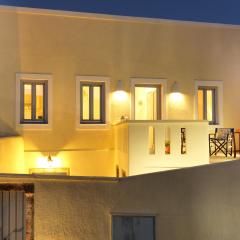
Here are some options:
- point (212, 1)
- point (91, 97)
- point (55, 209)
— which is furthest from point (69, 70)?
point (212, 1)

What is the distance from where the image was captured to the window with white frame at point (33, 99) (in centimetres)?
973

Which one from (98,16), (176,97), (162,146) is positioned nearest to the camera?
(162,146)

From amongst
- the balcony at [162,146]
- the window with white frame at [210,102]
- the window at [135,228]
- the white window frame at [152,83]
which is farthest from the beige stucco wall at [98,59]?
the window at [135,228]

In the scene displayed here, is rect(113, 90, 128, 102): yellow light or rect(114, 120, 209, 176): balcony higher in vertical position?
rect(113, 90, 128, 102): yellow light

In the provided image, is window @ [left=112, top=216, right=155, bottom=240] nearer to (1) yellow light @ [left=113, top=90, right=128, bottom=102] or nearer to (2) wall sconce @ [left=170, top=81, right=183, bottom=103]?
(1) yellow light @ [left=113, top=90, right=128, bottom=102]

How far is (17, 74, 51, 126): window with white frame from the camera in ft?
31.9

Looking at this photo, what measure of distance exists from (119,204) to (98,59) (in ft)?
16.6

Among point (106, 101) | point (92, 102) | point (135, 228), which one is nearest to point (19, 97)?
point (92, 102)

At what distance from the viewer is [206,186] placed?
654 cm

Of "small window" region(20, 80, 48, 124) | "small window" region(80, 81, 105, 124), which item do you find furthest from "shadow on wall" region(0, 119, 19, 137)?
"small window" region(80, 81, 105, 124)

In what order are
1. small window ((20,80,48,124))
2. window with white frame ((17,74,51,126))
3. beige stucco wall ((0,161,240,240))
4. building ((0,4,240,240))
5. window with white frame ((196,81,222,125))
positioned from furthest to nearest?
1. window with white frame ((196,81,222,125))
2. small window ((20,80,48,124))
3. window with white frame ((17,74,51,126))
4. building ((0,4,240,240))
5. beige stucco wall ((0,161,240,240))

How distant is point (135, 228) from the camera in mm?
6340

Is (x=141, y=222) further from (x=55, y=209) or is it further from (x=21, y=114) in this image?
(x=21, y=114)

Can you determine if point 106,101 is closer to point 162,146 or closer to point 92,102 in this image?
point 92,102
